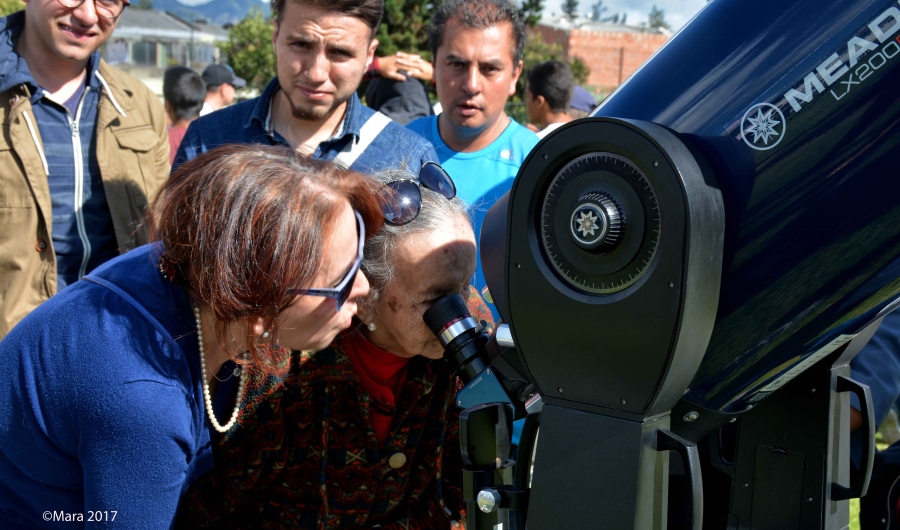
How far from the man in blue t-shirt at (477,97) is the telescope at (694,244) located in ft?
5.37

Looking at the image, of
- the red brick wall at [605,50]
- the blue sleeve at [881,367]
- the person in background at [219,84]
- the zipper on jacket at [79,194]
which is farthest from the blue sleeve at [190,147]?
the red brick wall at [605,50]

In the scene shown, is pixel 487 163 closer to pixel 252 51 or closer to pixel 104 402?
pixel 104 402

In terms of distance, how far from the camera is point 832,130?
1.12m

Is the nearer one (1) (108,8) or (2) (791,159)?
(2) (791,159)

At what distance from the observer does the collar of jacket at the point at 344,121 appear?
2.58 meters

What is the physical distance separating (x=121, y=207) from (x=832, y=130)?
2320 millimetres

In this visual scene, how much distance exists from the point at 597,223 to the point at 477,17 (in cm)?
205

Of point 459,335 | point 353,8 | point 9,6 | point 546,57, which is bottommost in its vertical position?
point 546,57

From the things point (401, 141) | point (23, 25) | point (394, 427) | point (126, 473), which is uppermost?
point (23, 25)

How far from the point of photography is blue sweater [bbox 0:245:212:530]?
1388mm

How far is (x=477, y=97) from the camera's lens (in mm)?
2992

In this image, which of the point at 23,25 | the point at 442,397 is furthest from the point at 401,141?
the point at 23,25

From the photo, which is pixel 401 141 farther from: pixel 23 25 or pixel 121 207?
pixel 23 25

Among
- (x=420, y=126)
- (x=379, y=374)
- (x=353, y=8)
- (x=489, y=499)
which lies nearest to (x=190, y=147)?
(x=353, y=8)
